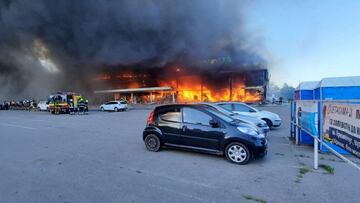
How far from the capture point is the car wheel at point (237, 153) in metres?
5.02

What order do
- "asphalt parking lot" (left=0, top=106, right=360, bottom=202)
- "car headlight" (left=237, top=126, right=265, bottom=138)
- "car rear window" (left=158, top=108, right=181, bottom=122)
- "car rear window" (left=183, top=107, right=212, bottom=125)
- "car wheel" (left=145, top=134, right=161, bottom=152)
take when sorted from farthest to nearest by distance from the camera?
"car wheel" (left=145, top=134, right=161, bottom=152)
"car rear window" (left=158, top=108, right=181, bottom=122)
"car rear window" (left=183, top=107, right=212, bottom=125)
"car headlight" (left=237, top=126, right=265, bottom=138)
"asphalt parking lot" (left=0, top=106, right=360, bottom=202)

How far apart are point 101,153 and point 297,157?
5.52 m

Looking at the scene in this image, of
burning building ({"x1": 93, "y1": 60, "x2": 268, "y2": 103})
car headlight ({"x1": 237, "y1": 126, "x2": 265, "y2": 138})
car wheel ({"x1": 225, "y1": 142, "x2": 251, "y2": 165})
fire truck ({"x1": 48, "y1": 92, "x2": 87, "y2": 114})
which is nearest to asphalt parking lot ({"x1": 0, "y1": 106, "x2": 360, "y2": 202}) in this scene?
car wheel ({"x1": 225, "y1": 142, "x2": 251, "y2": 165})

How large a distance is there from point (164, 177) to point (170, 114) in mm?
2214

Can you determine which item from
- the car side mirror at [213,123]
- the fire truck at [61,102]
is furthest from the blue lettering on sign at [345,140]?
the fire truck at [61,102]

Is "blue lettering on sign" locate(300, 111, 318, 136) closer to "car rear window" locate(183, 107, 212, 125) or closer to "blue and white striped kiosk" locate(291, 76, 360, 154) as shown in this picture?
"blue and white striped kiosk" locate(291, 76, 360, 154)

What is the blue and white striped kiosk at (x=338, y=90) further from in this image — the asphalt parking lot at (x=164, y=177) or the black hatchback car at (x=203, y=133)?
the black hatchback car at (x=203, y=133)

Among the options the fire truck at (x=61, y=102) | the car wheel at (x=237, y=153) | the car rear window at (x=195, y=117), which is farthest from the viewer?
the fire truck at (x=61, y=102)

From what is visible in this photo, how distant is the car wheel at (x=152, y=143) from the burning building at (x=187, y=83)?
41.1 metres

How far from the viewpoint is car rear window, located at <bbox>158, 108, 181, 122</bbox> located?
236 inches

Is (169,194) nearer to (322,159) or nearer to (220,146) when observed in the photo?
(220,146)

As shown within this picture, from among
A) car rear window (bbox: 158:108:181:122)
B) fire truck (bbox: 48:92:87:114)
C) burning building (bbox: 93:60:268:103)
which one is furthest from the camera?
burning building (bbox: 93:60:268:103)

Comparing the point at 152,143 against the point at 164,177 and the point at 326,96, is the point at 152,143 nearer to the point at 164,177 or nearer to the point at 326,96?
the point at 164,177

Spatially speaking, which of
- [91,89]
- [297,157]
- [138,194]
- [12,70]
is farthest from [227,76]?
[12,70]
